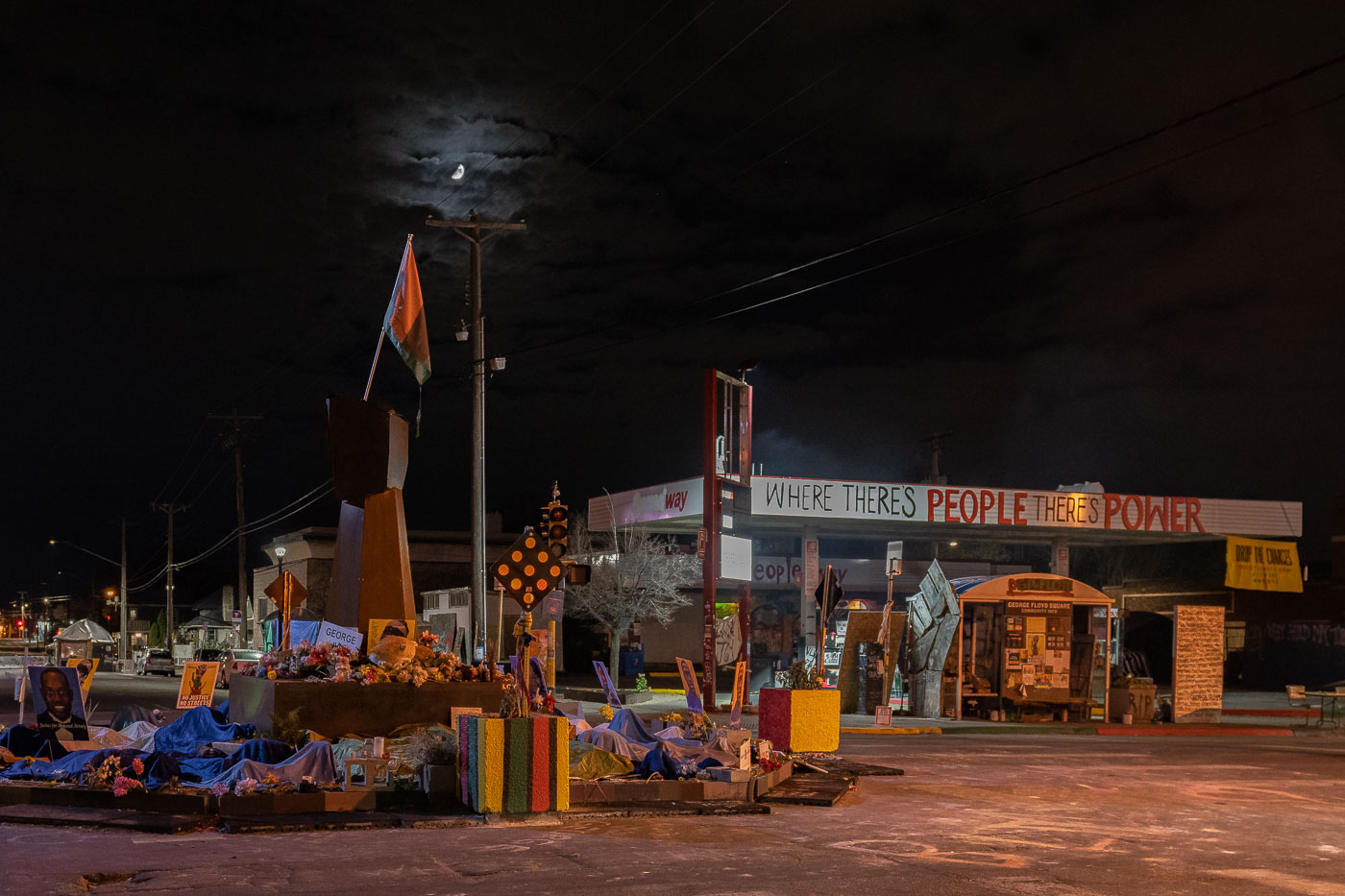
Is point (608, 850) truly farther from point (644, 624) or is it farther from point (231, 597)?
point (231, 597)

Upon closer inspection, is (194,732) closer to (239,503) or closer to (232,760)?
(232,760)

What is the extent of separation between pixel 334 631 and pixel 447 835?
509cm

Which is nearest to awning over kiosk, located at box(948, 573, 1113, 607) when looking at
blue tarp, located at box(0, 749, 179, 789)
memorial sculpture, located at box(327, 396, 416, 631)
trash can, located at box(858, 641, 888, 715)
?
trash can, located at box(858, 641, 888, 715)

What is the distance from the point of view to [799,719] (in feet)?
58.6

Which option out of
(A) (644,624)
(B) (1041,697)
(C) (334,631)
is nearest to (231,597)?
(A) (644,624)

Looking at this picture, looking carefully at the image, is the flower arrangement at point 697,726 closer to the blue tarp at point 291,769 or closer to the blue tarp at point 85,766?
the blue tarp at point 291,769

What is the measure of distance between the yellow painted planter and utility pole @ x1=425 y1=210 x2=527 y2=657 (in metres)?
9.99

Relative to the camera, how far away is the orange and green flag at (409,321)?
18.8 meters

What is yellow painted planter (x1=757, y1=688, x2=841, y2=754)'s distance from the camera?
17.8 metres

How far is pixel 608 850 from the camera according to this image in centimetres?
1045

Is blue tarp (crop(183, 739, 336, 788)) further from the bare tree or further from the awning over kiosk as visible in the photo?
the bare tree

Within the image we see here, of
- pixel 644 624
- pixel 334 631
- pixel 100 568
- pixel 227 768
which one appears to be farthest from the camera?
pixel 100 568

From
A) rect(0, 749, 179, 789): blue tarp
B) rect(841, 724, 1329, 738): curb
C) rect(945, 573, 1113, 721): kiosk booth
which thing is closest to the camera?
rect(0, 749, 179, 789): blue tarp

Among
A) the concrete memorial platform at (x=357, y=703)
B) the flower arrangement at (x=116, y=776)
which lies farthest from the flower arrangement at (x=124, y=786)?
the concrete memorial platform at (x=357, y=703)
